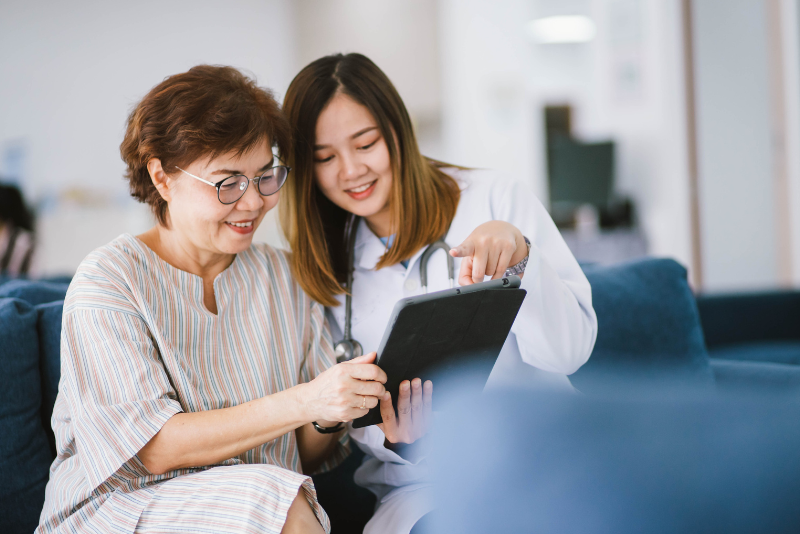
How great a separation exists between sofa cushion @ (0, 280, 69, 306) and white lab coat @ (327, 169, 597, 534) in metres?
0.68

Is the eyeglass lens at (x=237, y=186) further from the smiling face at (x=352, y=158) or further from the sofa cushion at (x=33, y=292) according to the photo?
the sofa cushion at (x=33, y=292)

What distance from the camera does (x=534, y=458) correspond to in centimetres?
74

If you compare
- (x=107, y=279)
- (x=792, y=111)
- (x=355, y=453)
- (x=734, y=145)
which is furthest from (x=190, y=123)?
(x=734, y=145)

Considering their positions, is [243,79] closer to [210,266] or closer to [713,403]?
[210,266]

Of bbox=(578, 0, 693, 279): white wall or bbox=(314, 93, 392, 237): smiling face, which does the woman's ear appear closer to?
bbox=(314, 93, 392, 237): smiling face

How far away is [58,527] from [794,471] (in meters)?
1.05

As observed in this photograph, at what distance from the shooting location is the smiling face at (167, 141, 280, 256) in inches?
45.4

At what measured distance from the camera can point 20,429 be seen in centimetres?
121

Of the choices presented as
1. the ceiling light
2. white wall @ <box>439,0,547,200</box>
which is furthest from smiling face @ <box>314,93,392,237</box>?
the ceiling light

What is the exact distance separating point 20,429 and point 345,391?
70 centimetres

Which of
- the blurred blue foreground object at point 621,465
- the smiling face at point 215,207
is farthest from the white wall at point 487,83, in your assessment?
the blurred blue foreground object at point 621,465

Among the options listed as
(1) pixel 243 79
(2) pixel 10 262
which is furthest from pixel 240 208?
(2) pixel 10 262

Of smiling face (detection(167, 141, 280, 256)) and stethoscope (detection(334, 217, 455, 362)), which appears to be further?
stethoscope (detection(334, 217, 455, 362))

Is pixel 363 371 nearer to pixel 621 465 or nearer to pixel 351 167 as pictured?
pixel 621 465
